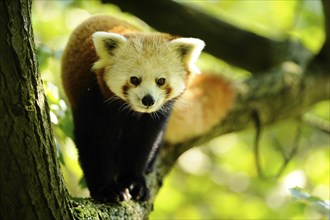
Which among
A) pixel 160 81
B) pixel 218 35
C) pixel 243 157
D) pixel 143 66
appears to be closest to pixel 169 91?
pixel 160 81

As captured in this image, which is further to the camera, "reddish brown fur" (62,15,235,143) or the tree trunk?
"reddish brown fur" (62,15,235,143)

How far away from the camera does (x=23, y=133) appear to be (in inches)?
76.4

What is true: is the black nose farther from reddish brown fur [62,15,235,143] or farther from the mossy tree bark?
the mossy tree bark

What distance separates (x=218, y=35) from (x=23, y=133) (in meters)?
3.39

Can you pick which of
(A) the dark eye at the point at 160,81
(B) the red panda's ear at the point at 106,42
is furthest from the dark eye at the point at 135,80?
(B) the red panda's ear at the point at 106,42

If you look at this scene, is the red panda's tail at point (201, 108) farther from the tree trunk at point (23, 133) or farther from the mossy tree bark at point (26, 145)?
the tree trunk at point (23, 133)

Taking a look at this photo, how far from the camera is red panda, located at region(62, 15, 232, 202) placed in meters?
3.07

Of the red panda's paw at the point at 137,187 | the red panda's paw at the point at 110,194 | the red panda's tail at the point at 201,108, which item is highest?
the red panda's paw at the point at 110,194

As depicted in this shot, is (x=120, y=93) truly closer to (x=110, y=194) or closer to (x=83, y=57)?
(x=83, y=57)

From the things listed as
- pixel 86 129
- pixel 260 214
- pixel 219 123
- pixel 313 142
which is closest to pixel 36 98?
pixel 86 129

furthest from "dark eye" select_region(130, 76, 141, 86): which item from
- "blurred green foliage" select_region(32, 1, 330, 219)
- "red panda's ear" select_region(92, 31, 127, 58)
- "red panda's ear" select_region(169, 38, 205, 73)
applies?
"blurred green foliage" select_region(32, 1, 330, 219)

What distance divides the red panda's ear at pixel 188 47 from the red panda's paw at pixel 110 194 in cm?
89

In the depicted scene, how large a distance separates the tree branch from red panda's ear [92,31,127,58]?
163 centimetres

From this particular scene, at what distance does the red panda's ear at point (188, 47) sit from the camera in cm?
323
